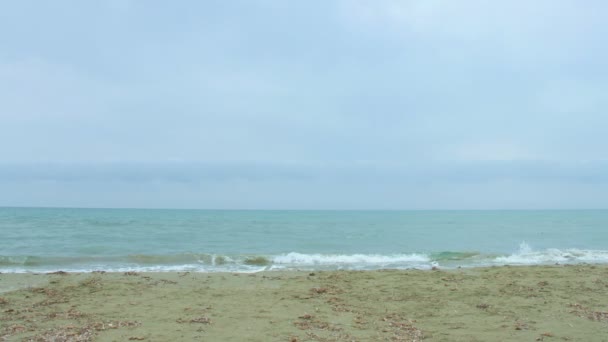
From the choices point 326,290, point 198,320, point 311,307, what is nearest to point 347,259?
point 326,290

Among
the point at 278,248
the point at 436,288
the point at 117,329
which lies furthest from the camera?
the point at 278,248

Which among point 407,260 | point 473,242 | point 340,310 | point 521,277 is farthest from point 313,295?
point 473,242

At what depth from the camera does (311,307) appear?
884 centimetres

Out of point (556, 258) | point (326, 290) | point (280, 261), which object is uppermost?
point (326, 290)

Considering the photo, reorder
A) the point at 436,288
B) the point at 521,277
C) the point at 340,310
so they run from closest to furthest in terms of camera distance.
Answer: the point at 340,310 < the point at 436,288 < the point at 521,277

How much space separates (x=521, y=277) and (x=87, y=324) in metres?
10.8

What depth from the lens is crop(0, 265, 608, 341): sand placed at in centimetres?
702

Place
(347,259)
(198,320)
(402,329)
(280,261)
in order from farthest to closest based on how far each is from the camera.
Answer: (347,259)
(280,261)
(198,320)
(402,329)

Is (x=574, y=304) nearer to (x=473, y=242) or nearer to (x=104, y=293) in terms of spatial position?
(x=104, y=293)

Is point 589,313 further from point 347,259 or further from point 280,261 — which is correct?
point 280,261

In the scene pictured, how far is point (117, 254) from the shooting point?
21922 mm

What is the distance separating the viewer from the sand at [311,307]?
23.0 ft

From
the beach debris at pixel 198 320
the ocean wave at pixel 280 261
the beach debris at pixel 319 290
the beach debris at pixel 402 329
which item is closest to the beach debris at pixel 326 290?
the beach debris at pixel 319 290

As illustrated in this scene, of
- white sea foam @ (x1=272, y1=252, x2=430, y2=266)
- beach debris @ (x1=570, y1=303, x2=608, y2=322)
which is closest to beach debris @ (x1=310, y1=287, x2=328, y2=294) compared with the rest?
beach debris @ (x1=570, y1=303, x2=608, y2=322)
